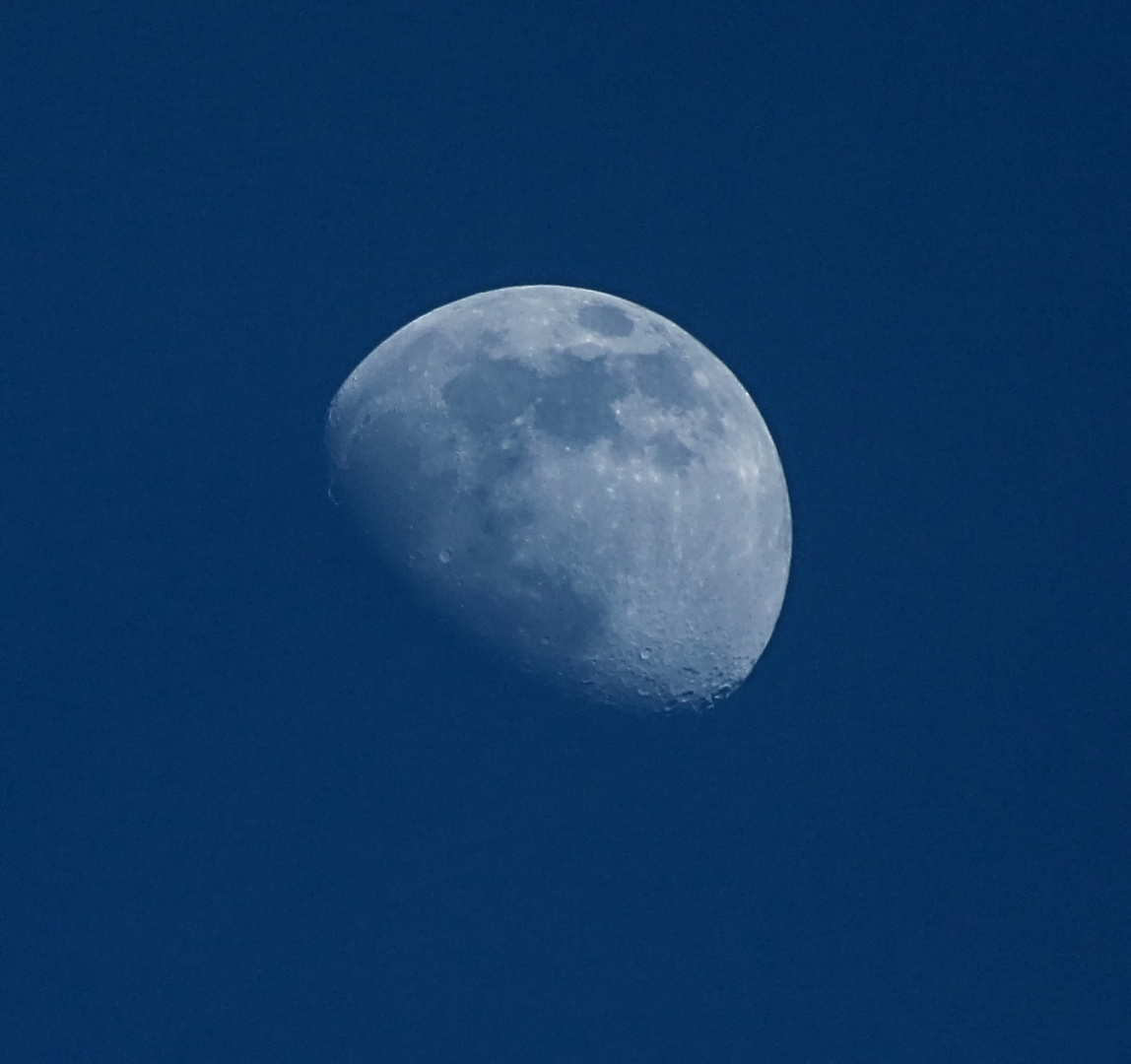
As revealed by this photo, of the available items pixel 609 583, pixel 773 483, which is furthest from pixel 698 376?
pixel 609 583

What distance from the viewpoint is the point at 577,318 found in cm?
1118

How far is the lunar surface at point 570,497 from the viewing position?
10.1m

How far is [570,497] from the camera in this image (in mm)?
10062

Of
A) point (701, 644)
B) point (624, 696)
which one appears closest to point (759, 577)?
point (701, 644)

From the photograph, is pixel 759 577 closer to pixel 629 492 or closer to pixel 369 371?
pixel 629 492

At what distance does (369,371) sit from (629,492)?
2.66 meters

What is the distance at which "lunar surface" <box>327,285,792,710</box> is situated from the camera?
398 inches

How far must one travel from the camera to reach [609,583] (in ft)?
33.3

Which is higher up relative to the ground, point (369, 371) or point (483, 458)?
point (369, 371)

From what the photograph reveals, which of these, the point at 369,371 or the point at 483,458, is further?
the point at 369,371

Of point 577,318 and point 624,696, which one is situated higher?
point 577,318

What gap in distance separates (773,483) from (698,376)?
1.11 metres

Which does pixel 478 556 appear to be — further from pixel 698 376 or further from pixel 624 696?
pixel 698 376

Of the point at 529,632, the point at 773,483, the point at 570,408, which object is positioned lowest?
the point at 529,632
